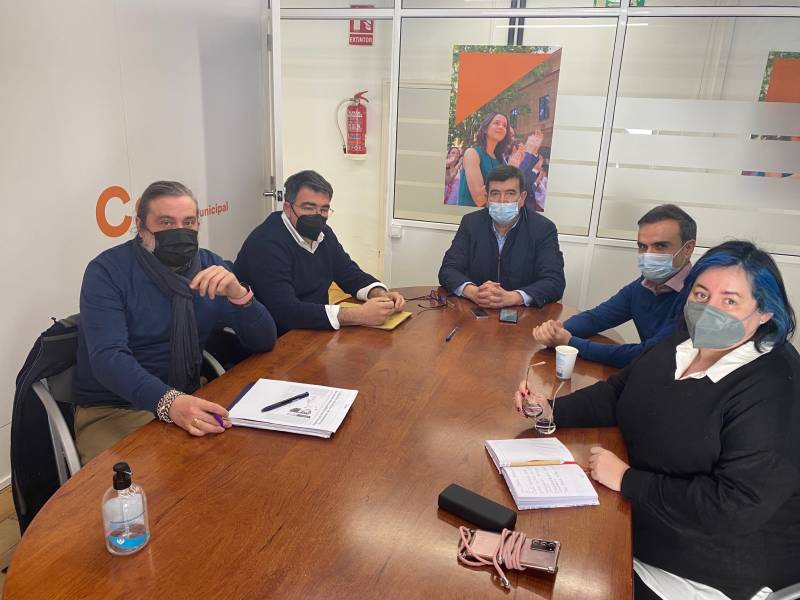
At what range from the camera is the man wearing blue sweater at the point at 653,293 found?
6.38 ft

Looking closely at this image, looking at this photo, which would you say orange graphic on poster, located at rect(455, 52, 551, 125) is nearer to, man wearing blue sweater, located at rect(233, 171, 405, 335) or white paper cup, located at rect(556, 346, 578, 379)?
man wearing blue sweater, located at rect(233, 171, 405, 335)

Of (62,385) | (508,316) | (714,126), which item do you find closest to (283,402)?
(62,385)

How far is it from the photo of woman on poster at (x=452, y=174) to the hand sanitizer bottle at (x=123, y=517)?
318 cm

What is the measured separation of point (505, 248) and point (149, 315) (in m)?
1.74

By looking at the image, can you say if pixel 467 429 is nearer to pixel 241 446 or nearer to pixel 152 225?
pixel 241 446

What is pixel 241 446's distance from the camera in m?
1.33

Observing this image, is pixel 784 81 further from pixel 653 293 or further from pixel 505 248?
pixel 653 293

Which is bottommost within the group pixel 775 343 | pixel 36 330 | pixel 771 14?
pixel 36 330

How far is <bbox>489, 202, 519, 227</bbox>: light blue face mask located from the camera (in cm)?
278

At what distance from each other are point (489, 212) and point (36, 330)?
2.12m

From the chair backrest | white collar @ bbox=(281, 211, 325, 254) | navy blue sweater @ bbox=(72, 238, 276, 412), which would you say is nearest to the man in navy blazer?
white collar @ bbox=(281, 211, 325, 254)

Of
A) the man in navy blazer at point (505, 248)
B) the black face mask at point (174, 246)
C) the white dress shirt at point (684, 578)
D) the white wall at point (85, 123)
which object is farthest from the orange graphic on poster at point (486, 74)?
the white dress shirt at point (684, 578)

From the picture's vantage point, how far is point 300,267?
2.42m

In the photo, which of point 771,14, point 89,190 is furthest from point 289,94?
point 771,14
